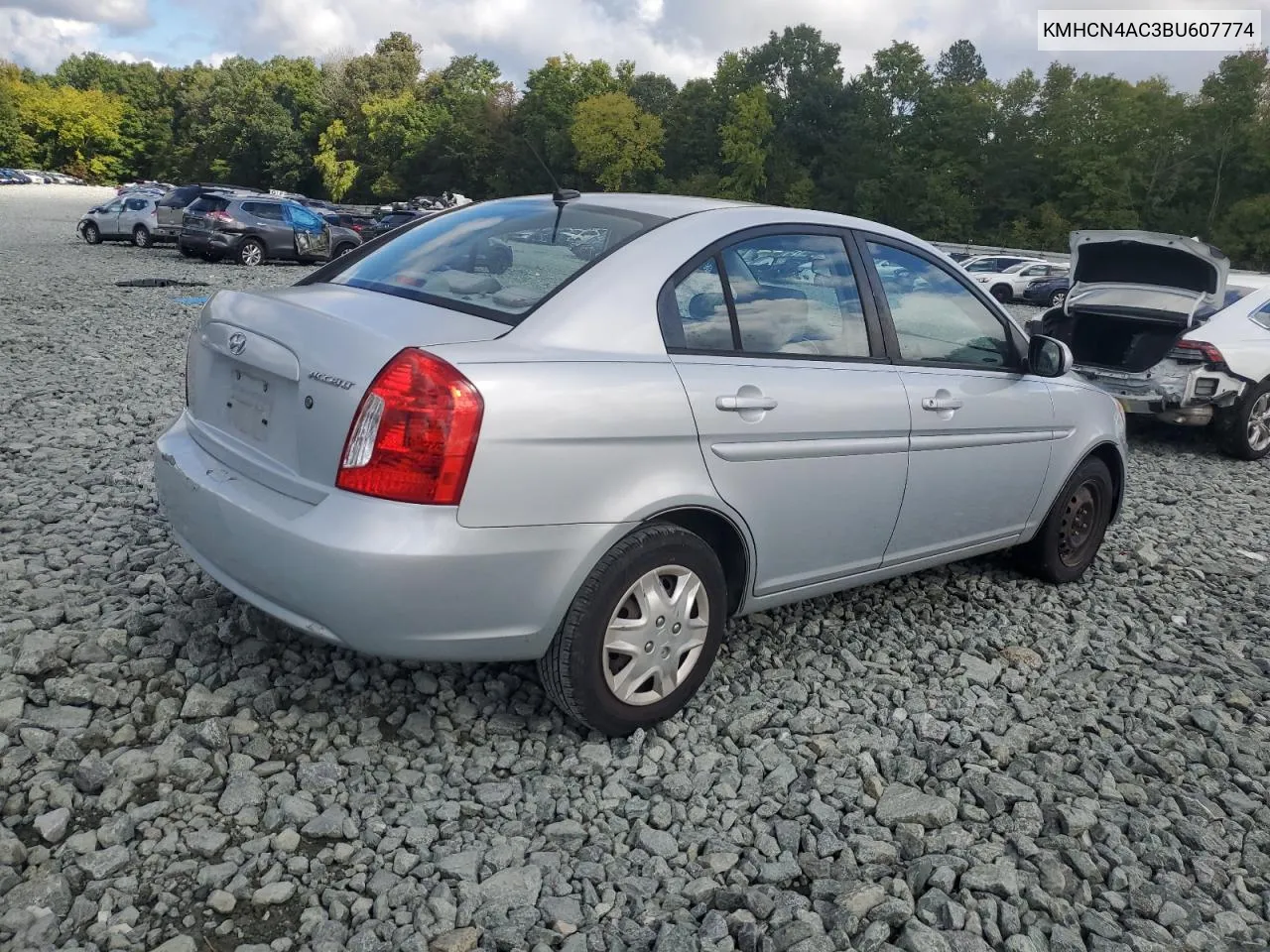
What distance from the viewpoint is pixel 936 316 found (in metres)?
4.13

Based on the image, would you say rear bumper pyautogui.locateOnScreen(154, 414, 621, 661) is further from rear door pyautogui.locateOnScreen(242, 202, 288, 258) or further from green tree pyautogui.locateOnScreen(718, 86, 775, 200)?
green tree pyautogui.locateOnScreen(718, 86, 775, 200)

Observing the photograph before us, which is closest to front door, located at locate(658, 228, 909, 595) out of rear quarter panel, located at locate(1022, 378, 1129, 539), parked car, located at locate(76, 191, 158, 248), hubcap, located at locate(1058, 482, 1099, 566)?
rear quarter panel, located at locate(1022, 378, 1129, 539)

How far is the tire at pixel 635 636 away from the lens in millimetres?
2955

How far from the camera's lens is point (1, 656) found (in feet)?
11.0

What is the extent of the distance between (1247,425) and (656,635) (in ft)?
24.0

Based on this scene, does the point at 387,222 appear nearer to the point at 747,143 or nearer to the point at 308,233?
the point at 308,233

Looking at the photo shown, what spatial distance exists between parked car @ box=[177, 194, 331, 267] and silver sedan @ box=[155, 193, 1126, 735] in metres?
19.8

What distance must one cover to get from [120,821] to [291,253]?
22.0 m

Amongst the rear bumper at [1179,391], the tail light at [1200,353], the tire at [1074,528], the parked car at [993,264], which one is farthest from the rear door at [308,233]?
the tire at [1074,528]

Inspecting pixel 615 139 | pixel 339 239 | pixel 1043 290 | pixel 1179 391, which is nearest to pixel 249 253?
pixel 339 239

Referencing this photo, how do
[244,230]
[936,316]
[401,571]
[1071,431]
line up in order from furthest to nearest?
[244,230], [1071,431], [936,316], [401,571]

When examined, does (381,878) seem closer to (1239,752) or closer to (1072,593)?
(1239,752)

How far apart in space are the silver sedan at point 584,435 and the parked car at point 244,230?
1978 centimetres

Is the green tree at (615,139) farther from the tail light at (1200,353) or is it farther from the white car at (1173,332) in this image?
the tail light at (1200,353)
